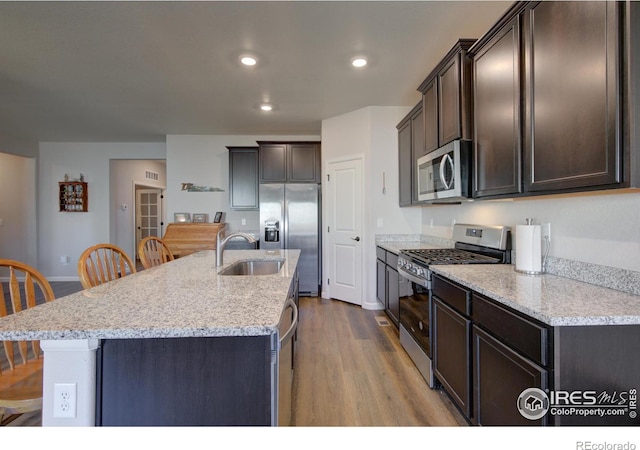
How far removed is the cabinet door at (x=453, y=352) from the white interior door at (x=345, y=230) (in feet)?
6.73

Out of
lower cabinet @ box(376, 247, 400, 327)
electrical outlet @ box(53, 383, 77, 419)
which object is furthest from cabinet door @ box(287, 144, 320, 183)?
electrical outlet @ box(53, 383, 77, 419)

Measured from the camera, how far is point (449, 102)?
88.7 inches

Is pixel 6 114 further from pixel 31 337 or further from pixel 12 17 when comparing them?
pixel 31 337

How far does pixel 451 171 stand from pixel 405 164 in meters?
1.42

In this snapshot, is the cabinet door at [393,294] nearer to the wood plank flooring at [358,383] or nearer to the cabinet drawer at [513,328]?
the wood plank flooring at [358,383]

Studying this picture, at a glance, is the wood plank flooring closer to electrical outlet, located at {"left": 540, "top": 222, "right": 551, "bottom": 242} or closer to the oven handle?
the oven handle

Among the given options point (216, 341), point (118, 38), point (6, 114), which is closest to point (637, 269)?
point (216, 341)

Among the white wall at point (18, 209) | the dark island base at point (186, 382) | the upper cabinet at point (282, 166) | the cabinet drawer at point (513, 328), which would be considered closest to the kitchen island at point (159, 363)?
the dark island base at point (186, 382)

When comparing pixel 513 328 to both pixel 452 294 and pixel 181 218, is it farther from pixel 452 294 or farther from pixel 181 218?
pixel 181 218

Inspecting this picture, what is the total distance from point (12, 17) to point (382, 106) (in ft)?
11.4

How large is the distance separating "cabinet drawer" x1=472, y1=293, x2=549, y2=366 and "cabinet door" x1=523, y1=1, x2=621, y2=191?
611 millimetres

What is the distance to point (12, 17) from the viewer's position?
7.13 feet

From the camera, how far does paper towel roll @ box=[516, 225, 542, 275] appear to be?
1.72 metres

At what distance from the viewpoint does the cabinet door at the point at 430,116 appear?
8.16 ft
